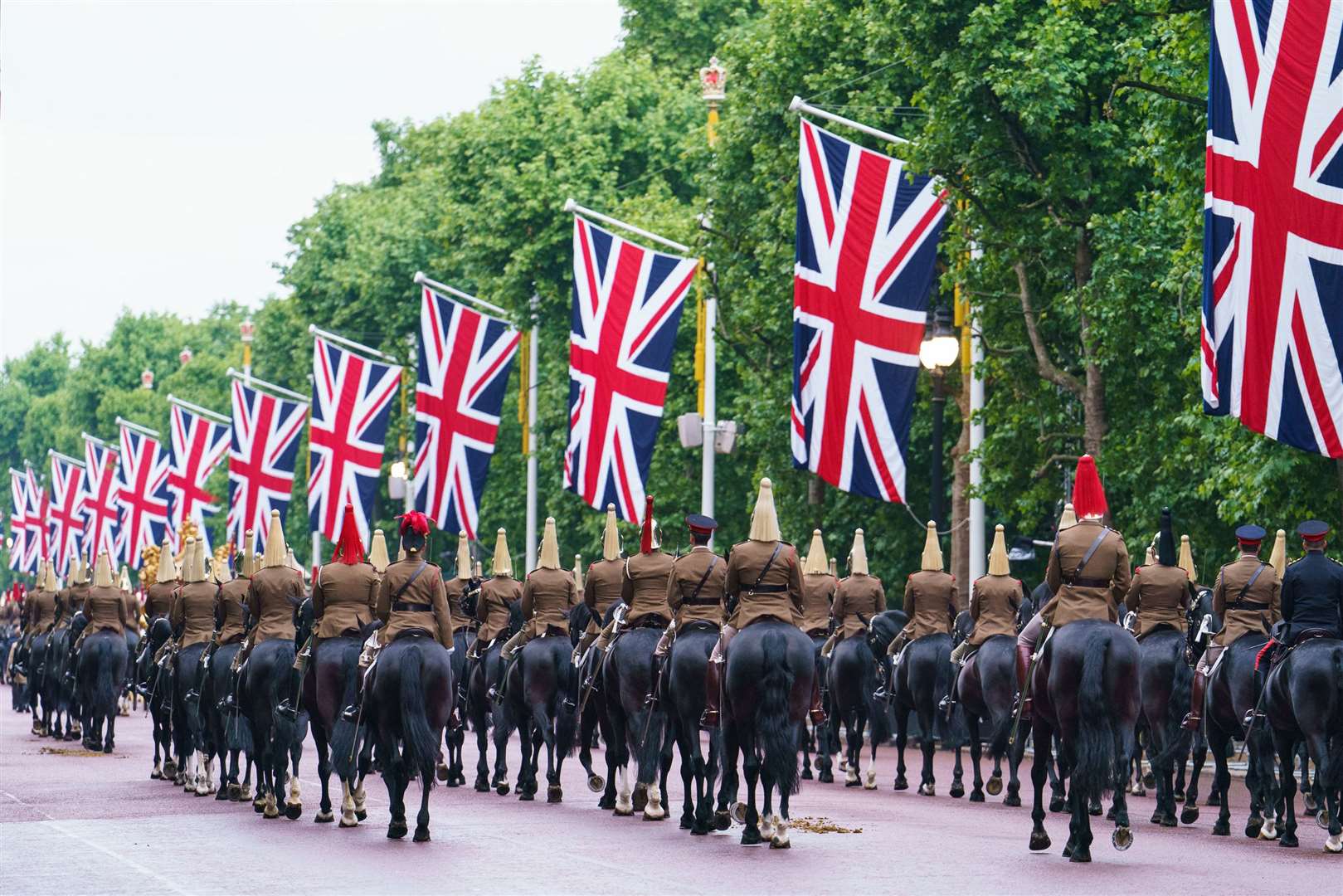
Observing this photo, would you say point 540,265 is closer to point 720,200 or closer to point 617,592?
point 720,200

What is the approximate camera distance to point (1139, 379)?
30.8m

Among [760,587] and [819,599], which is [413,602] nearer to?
[760,587]

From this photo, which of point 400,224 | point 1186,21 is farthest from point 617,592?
point 400,224

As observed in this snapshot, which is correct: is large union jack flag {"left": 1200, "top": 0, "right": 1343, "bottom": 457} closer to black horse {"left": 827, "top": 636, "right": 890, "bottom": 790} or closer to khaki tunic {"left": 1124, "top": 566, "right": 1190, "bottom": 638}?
khaki tunic {"left": 1124, "top": 566, "right": 1190, "bottom": 638}

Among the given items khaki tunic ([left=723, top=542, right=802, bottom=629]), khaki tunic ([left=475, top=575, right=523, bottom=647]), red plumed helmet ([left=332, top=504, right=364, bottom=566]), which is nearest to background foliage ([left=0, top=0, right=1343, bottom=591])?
khaki tunic ([left=475, top=575, right=523, bottom=647])

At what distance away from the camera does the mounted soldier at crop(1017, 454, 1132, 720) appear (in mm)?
15953

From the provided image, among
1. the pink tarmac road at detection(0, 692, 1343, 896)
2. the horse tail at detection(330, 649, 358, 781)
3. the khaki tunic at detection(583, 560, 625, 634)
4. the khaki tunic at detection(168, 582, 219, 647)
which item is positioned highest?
the khaki tunic at detection(583, 560, 625, 634)

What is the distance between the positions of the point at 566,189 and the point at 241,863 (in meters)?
39.5

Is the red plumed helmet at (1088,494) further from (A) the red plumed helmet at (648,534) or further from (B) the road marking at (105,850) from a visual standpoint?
(B) the road marking at (105,850)

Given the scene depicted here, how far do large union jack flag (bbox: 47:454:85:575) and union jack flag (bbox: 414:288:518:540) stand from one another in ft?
115

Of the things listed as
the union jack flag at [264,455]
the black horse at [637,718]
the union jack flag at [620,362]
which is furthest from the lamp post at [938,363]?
the union jack flag at [264,455]

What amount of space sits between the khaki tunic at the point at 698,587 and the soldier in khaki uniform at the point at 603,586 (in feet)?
10.4

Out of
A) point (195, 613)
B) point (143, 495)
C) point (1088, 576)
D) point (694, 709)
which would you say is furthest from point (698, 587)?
point (143, 495)

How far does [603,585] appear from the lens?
2138 cm
